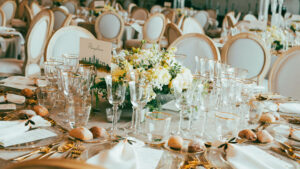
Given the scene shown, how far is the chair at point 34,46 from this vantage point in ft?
9.69

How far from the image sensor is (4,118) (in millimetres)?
1275

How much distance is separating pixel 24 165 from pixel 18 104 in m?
1.04

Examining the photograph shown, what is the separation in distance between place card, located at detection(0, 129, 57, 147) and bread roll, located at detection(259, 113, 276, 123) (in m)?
0.93

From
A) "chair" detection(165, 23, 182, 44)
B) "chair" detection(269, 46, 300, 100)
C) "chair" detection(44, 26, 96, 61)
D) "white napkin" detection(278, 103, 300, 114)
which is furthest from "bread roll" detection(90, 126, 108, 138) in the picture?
"chair" detection(165, 23, 182, 44)

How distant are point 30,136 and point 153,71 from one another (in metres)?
0.54

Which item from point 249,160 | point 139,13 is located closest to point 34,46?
point 249,160

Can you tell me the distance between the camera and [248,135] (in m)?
1.24

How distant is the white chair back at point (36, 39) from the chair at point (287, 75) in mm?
2060

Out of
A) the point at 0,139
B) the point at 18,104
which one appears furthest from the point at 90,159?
the point at 18,104

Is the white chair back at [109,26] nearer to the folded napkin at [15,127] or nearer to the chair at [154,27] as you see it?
the chair at [154,27]

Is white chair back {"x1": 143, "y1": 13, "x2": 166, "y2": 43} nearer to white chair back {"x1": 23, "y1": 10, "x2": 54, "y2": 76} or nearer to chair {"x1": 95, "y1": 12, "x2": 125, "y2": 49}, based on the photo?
chair {"x1": 95, "y1": 12, "x2": 125, "y2": 49}

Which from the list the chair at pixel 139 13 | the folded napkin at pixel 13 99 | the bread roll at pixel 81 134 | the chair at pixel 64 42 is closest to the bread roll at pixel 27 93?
the folded napkin at pixel 13 99

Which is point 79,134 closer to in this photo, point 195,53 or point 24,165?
point 24,165

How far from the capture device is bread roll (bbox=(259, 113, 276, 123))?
1490mm
